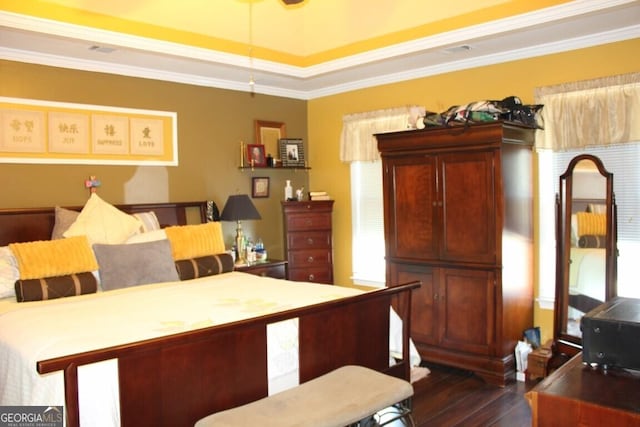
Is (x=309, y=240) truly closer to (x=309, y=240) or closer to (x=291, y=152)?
(x=309, y=240)

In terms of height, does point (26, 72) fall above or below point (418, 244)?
above

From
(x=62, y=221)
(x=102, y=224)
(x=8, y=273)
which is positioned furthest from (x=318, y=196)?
(x=8, y=273)

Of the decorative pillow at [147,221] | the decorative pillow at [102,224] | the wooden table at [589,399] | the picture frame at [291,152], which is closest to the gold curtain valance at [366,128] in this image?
the picture frame at [291,152]

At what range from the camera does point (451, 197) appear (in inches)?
162

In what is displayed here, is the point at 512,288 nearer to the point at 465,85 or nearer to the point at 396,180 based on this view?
the point at 396,180

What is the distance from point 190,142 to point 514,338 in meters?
3.15

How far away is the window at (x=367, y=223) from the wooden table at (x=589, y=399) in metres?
3.63

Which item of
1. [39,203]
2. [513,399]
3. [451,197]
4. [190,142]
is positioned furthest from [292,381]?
[190,142]

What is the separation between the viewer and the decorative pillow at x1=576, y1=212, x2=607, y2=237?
342cm

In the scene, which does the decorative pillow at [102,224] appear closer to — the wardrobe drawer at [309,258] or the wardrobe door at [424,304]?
the wardrobe drawer at [309,258]

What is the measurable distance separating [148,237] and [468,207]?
92.9 inches

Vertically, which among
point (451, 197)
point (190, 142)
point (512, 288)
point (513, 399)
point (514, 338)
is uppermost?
point (190, 142)

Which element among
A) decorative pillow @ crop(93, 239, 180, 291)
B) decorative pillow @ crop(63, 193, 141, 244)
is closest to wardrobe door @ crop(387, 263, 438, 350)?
decorative pillow @ crop(93, 239, 180, 291)

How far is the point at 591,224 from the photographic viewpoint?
3.48 m
